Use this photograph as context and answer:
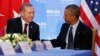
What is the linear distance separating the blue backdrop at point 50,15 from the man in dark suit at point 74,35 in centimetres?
98

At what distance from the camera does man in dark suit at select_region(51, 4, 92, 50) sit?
15.4 feet

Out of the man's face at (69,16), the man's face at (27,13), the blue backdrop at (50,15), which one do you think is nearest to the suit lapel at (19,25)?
the man's face at (27,13)

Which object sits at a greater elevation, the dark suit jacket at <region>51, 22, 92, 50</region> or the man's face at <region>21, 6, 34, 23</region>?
the man's face at <region>21, 6, 34, 23</region>

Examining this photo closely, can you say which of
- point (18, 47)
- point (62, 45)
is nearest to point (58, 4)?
point (62, 45)

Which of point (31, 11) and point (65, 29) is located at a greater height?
point (31, 11)

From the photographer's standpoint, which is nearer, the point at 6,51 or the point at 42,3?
the point at 6,51

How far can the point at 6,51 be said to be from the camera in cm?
290

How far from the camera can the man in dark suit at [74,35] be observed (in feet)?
15.4

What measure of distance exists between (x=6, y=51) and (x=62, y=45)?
205 centimetres

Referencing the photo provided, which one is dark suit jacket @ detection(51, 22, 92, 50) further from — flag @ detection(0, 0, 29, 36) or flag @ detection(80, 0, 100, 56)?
flag @ detection(0, 0, 29, 36)

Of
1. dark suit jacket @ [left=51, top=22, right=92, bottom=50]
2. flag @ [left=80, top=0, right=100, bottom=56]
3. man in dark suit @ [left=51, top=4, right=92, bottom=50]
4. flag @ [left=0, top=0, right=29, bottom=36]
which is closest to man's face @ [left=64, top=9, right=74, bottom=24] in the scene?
man in dark suit @ [left=51, top=4, right=92, bottom=50]

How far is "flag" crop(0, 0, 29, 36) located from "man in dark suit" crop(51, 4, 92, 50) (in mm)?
1471

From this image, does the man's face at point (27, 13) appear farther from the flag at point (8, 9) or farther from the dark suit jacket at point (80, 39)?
the flag at point (8, 9)

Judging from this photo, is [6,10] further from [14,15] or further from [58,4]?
[58,4]
